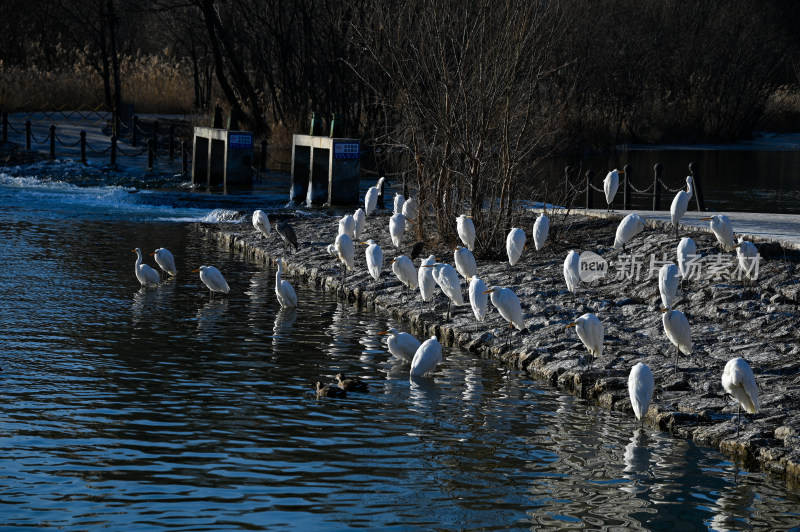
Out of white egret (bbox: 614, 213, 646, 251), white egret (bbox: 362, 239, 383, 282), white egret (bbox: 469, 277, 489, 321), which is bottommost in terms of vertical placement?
white egret (bbox: 469, 277, 489, 321)

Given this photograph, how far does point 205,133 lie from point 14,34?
1765cm

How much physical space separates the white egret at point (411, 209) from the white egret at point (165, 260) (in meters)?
3.50

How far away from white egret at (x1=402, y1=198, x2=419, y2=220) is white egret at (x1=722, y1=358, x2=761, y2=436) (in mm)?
7826

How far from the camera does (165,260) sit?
13.5 meters

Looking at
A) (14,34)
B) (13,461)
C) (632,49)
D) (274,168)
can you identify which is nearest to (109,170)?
(274,168)

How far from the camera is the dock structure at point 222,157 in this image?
23656 mm

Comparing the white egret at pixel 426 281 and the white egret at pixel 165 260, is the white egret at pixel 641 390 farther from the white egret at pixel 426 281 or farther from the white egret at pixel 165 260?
the white egret at pixel 165 260

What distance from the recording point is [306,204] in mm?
21484

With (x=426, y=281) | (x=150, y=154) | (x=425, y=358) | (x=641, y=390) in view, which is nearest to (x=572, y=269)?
(x=426, y=281)

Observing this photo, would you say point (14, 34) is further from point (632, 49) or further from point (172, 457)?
point (172, 457)

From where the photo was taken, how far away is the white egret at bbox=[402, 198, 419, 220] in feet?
48.7

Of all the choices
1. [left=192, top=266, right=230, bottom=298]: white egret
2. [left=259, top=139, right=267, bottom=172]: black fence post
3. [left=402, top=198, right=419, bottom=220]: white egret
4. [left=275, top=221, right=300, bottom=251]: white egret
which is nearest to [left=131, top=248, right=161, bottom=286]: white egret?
[left=192, top=266, right=230, bottom=298]: white egret

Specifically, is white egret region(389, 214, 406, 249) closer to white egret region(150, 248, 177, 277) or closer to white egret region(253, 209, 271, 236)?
white egret region(253, 209, 271, 236)

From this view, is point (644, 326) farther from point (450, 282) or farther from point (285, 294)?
point (285, 294)
